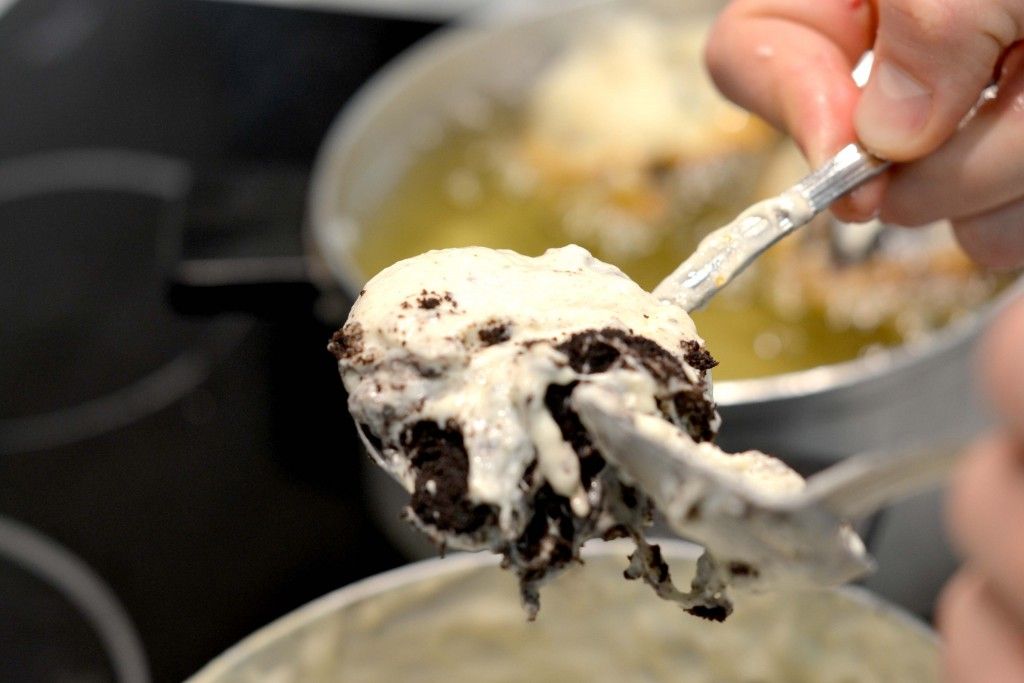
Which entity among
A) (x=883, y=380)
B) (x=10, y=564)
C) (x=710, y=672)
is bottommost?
(x=10, y=564)

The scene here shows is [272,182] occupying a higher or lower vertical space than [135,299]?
higher

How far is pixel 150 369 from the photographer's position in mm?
860

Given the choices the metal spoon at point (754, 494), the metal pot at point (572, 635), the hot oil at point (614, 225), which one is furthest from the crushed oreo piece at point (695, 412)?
the hot oil at point (614, 225)

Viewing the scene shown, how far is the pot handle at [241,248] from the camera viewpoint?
694 mm

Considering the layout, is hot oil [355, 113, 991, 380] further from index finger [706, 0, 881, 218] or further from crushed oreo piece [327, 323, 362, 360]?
crushed oreo piece [327, 323, 362, 360]

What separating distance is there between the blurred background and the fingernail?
18cm

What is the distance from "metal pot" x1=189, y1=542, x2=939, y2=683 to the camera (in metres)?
0.49

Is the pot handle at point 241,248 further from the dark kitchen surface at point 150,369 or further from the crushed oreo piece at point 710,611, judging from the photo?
the crushed oreo piece at point 710,611

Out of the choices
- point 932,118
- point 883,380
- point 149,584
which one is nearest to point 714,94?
point 883,380

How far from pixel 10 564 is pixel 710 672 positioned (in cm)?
49

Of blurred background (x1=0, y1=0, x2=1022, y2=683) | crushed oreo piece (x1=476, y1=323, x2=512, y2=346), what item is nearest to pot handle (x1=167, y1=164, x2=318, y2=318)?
blurred background (x1=0, y1=0, x2=1022, y2=683)

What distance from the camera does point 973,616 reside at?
0.30 meters

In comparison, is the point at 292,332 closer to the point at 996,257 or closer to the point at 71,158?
the point at 71,158

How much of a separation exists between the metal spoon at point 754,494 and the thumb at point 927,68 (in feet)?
0.63
